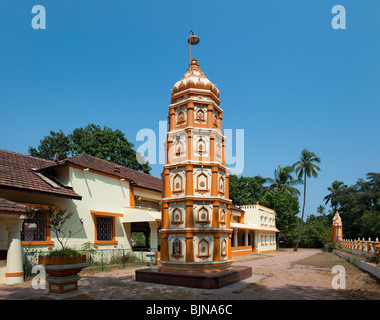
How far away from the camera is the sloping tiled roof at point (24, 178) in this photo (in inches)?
475

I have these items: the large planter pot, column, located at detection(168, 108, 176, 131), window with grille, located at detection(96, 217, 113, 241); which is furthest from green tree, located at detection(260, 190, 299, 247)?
the large planter pot

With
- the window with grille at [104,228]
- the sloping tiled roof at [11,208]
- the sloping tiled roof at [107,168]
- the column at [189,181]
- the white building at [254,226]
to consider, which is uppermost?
the sloping tiled roof at [107,168]

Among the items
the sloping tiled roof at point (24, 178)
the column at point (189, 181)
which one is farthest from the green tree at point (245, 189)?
the column at point (189, 181)

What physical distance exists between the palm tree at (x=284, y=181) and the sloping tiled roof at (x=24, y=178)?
3593 centimetres

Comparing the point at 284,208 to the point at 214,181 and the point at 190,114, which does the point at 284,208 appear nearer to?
the point at 214,181

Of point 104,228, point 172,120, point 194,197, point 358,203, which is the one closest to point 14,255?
point 194,197

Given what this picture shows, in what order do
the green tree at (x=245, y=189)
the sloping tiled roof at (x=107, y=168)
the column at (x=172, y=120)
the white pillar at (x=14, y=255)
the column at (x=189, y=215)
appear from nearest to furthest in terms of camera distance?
the white pillar at (x=14, y=255) → the column at (x=189, y=215) → the column at (x=172, y=120) → the sloping tiled roof at (x=107, y=168) → the green tree at (x=245, y=189)

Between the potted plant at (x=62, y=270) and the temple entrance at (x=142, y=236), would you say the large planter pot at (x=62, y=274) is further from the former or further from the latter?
the temple entrance at (x=142, y=236)

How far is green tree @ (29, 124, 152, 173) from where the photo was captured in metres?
32.6

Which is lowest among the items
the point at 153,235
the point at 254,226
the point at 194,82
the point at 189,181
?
the point at 254,226

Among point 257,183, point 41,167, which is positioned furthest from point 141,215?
point 257,183

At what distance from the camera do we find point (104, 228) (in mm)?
17172

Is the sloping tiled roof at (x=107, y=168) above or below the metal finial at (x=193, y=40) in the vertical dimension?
below

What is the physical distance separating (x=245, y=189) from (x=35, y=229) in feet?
126
